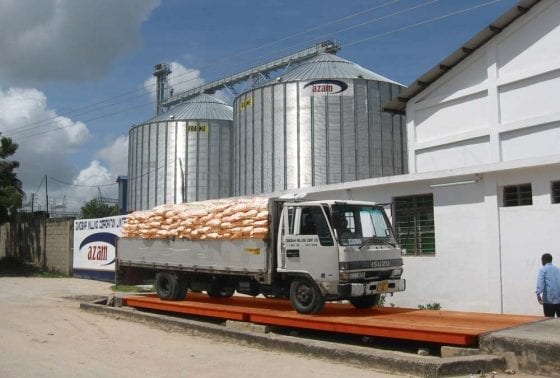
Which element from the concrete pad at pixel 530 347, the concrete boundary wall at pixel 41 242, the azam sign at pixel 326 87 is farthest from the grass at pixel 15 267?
the concrete pad at pixel 530 347

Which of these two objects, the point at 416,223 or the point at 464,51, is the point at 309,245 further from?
the point at 464,51

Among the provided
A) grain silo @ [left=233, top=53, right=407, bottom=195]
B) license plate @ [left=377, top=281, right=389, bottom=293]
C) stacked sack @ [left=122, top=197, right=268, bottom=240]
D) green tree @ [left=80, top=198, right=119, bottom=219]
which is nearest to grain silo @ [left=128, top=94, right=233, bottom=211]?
grain silo @ [left=233, top=53, right=407, bottom=195]

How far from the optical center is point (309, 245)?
10.7 metres

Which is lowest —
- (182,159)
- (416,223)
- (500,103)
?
(416,223)

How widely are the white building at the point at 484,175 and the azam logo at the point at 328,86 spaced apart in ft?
20.7

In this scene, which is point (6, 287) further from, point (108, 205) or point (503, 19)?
point (108, 205)

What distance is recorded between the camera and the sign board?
2612 centimetres

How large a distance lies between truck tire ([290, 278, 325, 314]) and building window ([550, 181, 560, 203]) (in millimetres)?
5422

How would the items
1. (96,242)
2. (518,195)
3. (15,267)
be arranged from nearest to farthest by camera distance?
1. (518,195)
2. (96,242)
3. (15,267)

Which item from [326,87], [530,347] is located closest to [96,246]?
[326,87]

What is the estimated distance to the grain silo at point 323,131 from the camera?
82.3 ft

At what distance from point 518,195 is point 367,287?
184 inches

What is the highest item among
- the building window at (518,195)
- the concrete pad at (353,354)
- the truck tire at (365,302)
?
the building window at (518,195)

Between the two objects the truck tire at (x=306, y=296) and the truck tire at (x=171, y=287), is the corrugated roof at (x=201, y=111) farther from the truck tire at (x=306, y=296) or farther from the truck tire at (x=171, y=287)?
the truck tire at (x=306, y=296)
